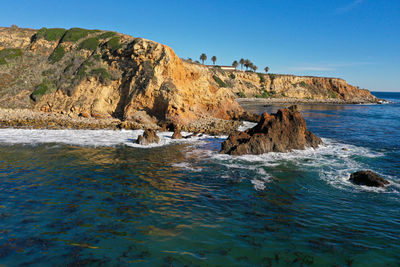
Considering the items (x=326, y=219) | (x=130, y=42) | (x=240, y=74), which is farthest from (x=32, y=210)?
(x=240, y=74)

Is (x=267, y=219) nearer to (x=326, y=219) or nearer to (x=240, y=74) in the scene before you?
(x=326, y=219)

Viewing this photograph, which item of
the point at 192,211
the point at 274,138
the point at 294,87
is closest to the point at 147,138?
the point at 274,138

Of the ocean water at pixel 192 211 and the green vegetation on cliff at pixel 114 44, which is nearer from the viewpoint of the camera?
the ocean water at pixel 192 211

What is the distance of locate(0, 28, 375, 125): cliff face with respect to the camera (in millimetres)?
36000

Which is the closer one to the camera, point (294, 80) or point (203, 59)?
point (294, 80)

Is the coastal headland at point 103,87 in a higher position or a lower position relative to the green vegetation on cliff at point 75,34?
lower

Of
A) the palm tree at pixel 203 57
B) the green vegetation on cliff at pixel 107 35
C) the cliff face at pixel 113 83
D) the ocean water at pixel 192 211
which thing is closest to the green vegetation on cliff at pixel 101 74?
the cliff face at pixel 113 83

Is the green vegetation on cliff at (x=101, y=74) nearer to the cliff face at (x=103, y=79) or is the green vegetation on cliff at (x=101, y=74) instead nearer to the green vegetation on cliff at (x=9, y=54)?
the cliff face at (x=103, y=79)

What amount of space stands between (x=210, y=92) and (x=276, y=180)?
30.6 m

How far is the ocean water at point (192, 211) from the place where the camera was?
25.0 ft

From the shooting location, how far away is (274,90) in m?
121

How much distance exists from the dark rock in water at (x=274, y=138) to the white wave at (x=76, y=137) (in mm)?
6294

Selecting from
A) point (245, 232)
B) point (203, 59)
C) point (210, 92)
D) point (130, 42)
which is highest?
point (203, 59)

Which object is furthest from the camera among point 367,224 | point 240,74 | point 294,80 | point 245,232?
point 294,80
